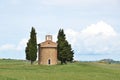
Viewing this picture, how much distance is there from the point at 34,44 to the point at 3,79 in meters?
60.3

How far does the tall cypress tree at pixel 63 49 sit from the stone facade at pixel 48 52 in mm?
2311

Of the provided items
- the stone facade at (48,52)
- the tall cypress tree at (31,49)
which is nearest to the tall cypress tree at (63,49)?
the stone facade at (48,52)

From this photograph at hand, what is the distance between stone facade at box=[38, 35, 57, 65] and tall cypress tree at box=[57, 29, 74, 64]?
91.0 inches

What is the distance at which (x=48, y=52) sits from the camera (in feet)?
337

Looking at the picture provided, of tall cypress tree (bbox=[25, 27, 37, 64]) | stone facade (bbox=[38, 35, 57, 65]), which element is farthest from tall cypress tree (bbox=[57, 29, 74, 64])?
tall cypress tree (bbox=[25, 27, 37, 64])

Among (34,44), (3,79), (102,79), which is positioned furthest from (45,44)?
(3,79)

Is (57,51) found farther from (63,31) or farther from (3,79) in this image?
(3,79)

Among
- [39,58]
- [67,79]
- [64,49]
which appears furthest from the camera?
[39,58]

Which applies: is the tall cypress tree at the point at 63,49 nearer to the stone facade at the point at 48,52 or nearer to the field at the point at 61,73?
the stone facade at the point at 48,52

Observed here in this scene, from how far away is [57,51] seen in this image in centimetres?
10219

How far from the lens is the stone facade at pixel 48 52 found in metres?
102

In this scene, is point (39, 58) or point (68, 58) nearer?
point (68, 58)

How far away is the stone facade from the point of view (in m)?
102

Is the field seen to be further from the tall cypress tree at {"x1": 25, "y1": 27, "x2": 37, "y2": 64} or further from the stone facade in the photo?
the stone facade
